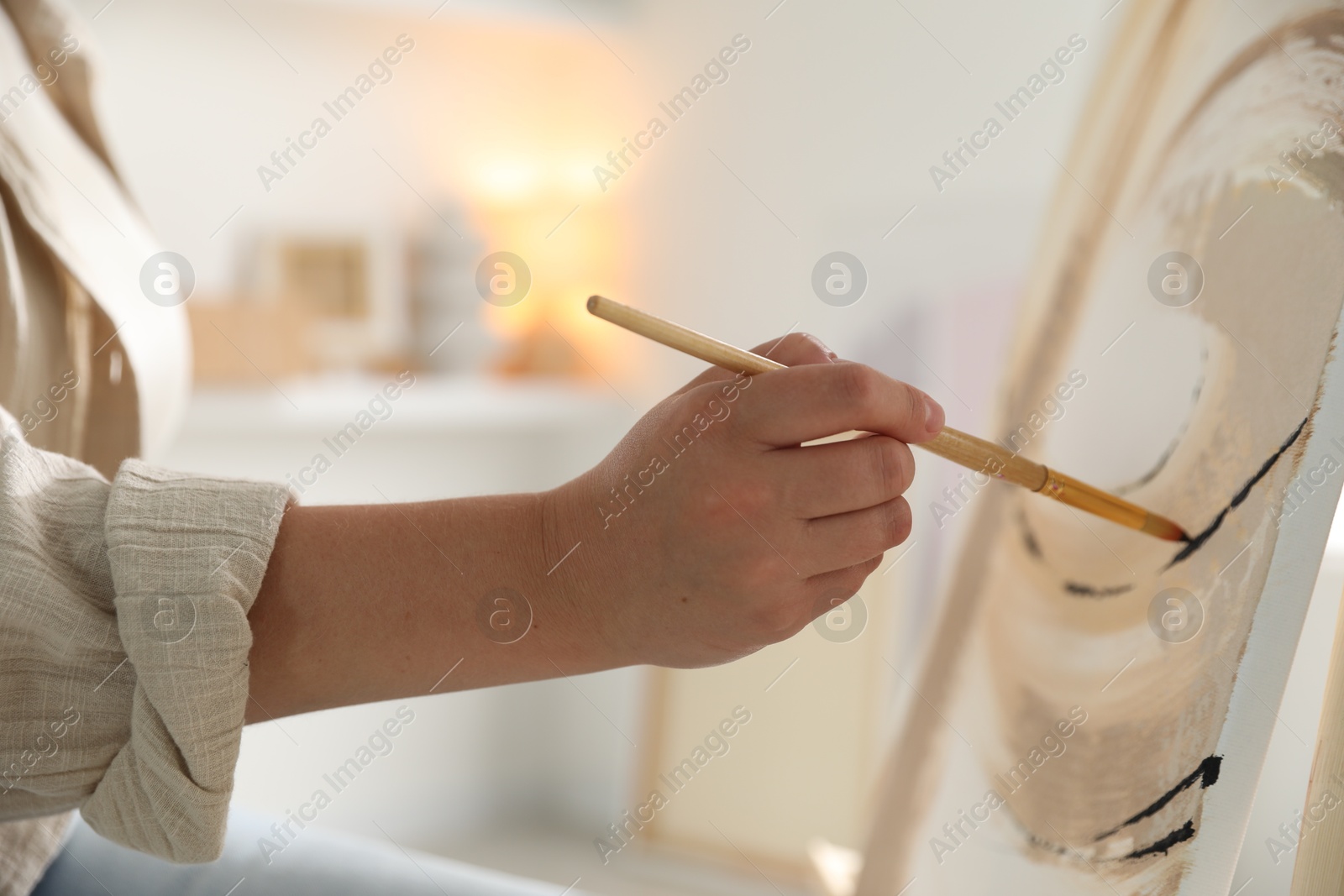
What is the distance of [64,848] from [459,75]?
2.33 m

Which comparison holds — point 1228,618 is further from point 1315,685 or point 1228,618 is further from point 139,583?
point 1315,685

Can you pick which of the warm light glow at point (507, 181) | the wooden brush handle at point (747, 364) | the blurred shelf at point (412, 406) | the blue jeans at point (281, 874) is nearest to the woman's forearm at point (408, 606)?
the wooden brush handle at point (747, 364)

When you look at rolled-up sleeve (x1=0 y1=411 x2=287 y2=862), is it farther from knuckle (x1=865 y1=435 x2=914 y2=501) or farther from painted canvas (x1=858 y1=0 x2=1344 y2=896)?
painted canvas (x1=858 y1=0 x2=1344 y2=896)

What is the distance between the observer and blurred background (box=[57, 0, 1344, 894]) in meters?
2.03

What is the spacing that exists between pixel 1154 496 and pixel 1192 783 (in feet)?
0.69

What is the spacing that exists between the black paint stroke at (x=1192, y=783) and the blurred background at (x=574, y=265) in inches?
46.1

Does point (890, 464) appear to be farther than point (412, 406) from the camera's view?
No

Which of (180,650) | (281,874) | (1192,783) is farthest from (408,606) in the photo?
(1192,783)

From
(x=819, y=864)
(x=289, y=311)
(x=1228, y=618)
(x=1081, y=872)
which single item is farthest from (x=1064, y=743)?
(x=289, y=311)

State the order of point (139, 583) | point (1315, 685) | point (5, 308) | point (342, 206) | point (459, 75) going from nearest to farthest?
point (139, 583)
point (5, 308)
point (1315, 685)
point (342, 206)
point (459, 75)

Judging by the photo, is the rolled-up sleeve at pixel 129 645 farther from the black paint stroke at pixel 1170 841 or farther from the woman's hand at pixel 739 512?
the black paint stroke at pixel 1170 841

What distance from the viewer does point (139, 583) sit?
0.46 m

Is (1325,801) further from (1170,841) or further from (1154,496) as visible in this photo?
Answer: (1154,496)

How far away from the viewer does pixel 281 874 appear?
2.25 feet
